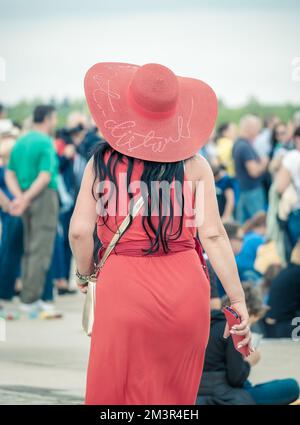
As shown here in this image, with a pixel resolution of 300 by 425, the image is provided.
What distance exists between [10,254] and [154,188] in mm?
6273

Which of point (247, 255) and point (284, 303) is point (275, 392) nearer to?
point (284, 303)

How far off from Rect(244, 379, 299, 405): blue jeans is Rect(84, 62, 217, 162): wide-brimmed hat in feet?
7.06

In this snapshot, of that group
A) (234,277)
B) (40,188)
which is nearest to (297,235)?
(40,188)

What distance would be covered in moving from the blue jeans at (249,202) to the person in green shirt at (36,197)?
15.0 feet

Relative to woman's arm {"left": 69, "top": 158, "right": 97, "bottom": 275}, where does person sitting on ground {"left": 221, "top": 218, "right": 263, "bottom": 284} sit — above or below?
below

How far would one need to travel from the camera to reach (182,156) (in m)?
4.61

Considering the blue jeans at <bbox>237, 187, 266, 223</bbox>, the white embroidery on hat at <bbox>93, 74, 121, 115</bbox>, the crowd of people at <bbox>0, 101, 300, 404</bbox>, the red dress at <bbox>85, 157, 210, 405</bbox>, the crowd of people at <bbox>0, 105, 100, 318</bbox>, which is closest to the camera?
the red dress at <bbox>85, 157, 210, 405</bbox>

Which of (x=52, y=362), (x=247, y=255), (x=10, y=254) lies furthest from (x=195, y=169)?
(x=10, y=254)

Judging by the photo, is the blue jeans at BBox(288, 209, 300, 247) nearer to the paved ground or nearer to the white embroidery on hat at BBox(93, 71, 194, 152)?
the paved ground

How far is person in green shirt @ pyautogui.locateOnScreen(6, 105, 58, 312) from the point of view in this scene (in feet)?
32.9

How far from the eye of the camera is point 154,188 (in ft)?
14.8

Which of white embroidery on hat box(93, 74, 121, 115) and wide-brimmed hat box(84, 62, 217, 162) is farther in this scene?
white embroidery on hat box(93, 74, 121, 115)

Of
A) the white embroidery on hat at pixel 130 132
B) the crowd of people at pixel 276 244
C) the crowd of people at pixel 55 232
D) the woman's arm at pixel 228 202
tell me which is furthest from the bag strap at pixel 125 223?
the woman's arm at pixel 228 202

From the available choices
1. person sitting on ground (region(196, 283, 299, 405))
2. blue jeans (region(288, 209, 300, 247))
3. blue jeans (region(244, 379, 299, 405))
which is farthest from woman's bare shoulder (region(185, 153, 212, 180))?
blue jeans (region(288, 209, 300, 247))
